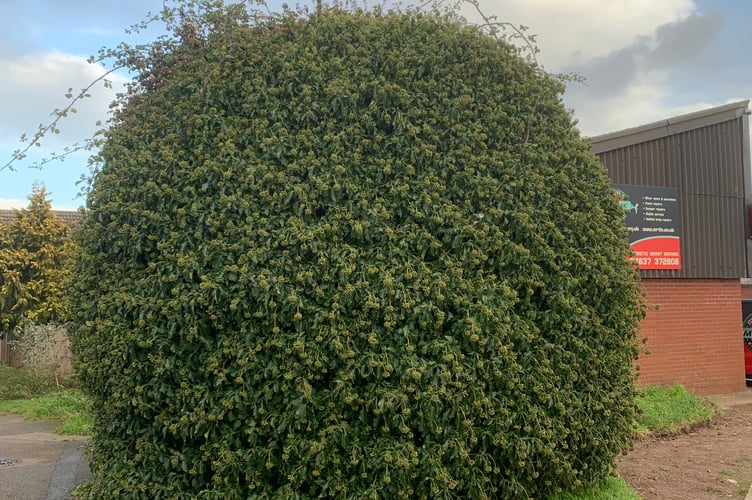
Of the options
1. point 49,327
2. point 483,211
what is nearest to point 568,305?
point 483,211

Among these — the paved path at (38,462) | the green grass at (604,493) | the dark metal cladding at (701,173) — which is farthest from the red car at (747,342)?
the green grass at (604,493)

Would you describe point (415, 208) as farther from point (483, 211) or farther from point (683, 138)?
point (683, 138)

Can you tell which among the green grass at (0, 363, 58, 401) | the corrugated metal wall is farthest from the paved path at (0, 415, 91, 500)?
the corrugated metal wall

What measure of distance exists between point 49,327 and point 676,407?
1179cm

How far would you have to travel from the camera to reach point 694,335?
39.0 ft

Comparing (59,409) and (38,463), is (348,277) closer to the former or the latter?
(38,463)

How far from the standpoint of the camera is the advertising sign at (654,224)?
11.3m

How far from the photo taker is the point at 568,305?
4.54 metres

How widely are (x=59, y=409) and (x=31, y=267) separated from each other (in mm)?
5216

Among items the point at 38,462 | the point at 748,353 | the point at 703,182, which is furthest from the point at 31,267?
the point at 748,353

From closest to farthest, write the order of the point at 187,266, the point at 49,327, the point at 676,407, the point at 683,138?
the point at 187,266
the point at 676,407
the point at 683,138
the point at 49,327

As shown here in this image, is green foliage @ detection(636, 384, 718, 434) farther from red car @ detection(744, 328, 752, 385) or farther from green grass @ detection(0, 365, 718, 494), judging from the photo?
red car @ detection(744, 328, 752, 385)

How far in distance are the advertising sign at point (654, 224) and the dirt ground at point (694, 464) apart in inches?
115

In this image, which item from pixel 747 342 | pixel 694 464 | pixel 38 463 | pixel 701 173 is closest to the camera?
pixel 694 464
